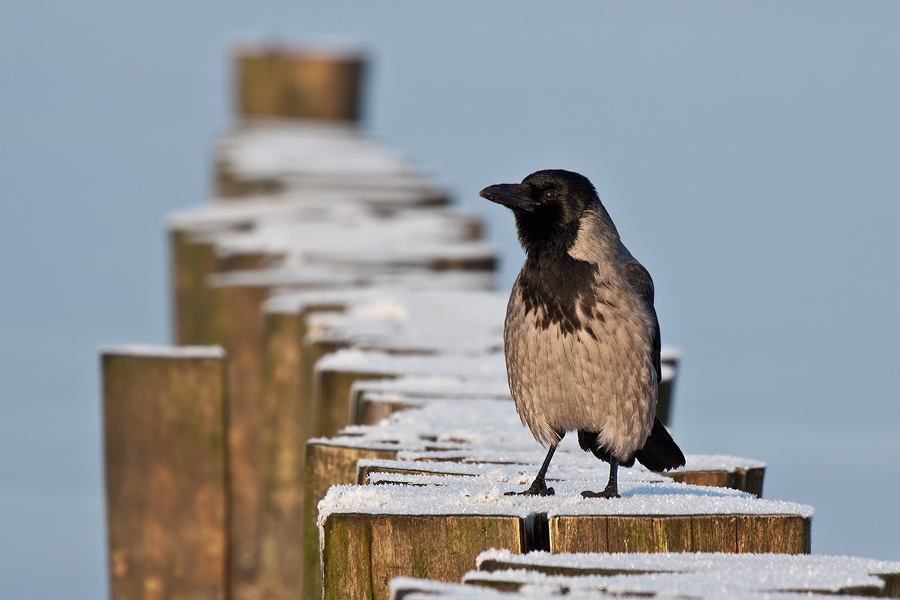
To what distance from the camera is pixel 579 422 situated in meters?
4.21

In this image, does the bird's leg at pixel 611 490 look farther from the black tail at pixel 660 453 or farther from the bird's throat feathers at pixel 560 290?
the bird's throat feathers at pixel 560 290

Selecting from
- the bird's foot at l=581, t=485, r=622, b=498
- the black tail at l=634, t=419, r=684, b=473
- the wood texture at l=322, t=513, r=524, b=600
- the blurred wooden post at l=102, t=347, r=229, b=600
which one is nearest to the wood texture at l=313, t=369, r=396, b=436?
the blurred wooden post at l=102, t=347, r=229, b=600

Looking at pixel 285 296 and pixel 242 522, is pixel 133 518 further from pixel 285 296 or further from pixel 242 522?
pixel 242 522

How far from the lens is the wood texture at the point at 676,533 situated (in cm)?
328

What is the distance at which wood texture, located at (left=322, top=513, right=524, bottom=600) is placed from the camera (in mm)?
3225

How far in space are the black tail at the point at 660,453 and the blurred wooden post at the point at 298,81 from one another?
1262 centimetres

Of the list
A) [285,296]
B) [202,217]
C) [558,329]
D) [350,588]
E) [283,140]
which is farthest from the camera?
[283,140]

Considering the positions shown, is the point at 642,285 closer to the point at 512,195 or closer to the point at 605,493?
the point at 512,195

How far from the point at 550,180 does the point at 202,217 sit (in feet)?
19.4

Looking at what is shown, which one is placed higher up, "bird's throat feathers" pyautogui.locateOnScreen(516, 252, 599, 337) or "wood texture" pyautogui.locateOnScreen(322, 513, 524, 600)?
"bird's throat feathers" pyautogui.locateOnScreen(516, 252, 599, 337)

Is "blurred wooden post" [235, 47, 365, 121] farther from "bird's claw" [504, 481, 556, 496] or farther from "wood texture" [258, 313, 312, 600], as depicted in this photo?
"bird's claw" [504, 481, 556, 496]

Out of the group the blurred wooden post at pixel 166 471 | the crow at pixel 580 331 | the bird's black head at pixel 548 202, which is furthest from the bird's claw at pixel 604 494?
the blurred wooden post at pixel 166 471

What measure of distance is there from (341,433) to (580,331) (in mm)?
846

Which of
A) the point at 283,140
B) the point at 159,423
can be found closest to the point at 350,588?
the point at 159,423
